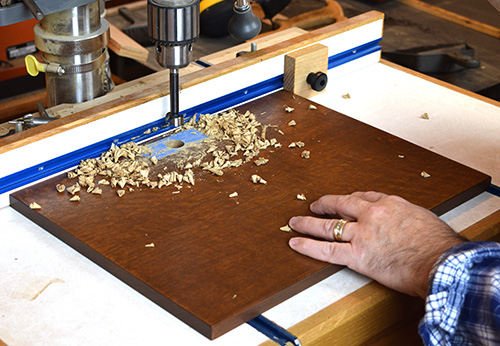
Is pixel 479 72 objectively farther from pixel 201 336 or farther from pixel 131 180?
pixel 201 336

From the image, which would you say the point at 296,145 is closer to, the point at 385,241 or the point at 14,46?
the point at 385,241

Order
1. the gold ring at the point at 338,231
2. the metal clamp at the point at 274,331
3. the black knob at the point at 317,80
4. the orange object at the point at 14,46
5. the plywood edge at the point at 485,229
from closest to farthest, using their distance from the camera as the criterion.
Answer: the metal clamp at the point at 274,331, the gold ring at the point at 338,231, the plywood edge at the point at 485,229, the black knob at the point at 317,80, the orange object at the point at 14,46

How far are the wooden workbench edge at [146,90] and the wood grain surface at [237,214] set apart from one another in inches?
3.8

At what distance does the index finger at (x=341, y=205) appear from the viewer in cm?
114

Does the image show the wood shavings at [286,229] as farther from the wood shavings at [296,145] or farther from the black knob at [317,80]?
the black knob at [317,80]

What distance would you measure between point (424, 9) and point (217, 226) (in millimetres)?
2436

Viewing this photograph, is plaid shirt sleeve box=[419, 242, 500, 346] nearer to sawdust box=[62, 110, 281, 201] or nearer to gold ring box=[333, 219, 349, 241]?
gold ring box=[333, 219, 349, 241]

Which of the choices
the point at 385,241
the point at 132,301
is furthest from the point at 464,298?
the point at 132,301

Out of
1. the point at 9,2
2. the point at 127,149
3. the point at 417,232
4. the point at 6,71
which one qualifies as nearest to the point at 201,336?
the point at 417,232

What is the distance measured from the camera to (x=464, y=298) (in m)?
1.01

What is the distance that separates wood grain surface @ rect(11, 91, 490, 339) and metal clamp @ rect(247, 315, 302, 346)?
15mm

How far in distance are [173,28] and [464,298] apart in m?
0.70

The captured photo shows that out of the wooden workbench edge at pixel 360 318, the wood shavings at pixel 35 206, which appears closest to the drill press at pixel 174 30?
the wood shavings at pixel 35 206

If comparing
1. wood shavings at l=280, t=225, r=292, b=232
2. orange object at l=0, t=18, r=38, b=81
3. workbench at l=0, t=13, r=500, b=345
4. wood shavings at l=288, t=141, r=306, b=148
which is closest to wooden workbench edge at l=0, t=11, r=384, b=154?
workbench at l=0, t=13, r=500, b=345
